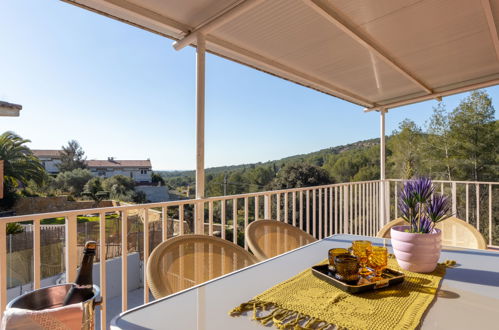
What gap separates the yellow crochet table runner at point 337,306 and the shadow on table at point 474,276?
11cm

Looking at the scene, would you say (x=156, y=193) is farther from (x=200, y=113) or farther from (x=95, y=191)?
(x=200, y=113)

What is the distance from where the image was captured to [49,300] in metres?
0.95

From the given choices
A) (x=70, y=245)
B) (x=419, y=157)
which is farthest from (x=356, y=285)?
(x=419, y=157)

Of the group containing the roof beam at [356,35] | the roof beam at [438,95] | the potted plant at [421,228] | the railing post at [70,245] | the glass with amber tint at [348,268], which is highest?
the roof beam at [356,35]

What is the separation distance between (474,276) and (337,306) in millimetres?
673

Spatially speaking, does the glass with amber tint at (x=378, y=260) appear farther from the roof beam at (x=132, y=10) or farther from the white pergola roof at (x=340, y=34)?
the roof beam at (x=132, y=10)

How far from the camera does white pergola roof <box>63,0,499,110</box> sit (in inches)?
99.0

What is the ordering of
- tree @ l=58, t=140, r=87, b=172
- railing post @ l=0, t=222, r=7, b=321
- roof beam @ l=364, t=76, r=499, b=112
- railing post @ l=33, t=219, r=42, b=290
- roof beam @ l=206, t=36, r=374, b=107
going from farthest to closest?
tree @ l=58, t=140, r=87, b=172 → roof beam @ l=364, t=76, r=499, b=112 → roof beam @ l=206, t=36, r=374, b=107 → railing post @ l=33, t=219, r=42, b=290 → railing post @ l=0, t=222, r=7, b=321

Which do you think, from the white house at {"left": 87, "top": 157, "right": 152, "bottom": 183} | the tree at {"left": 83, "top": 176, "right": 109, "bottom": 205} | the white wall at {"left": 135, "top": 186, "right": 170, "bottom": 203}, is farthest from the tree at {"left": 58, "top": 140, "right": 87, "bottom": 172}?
the white wall at {"left": 135, "top": 186, "right": 170, "bottom": 203}

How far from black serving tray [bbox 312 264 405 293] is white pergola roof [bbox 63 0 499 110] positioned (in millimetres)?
2109

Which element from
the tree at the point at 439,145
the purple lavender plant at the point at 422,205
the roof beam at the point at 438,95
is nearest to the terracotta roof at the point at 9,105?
the purple lavender plant at the point at 422,205

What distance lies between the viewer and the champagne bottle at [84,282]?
0.93 metres

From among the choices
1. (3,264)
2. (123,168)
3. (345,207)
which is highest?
(123,168)

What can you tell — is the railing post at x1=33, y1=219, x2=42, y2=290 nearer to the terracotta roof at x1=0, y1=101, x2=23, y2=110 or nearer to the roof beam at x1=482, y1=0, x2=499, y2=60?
the terracotta roof at x1=0, y1=101, x2=23, y2=110
